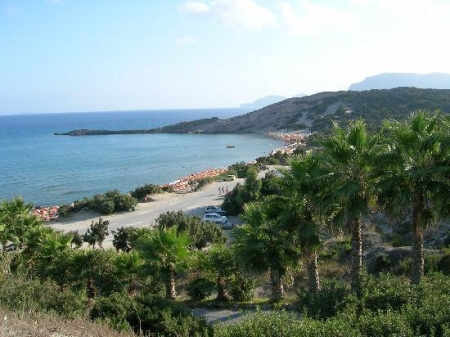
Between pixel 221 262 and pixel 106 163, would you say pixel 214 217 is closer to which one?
pixel 221 262

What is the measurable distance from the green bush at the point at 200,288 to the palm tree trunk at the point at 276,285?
217 cm

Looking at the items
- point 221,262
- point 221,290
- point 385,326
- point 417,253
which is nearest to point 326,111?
point 221,290

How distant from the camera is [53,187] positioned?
2263 inches

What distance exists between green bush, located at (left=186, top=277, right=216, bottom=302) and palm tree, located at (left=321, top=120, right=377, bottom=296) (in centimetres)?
556

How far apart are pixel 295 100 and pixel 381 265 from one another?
387 ft

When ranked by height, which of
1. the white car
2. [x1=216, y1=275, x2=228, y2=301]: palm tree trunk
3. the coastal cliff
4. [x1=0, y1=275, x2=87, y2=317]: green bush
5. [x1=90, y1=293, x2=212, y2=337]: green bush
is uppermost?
the coastal cliff

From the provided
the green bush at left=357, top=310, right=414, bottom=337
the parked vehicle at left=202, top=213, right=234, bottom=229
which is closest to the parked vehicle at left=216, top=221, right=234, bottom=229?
the parked vehicle at left=202, top=213, right=234, bottom=229

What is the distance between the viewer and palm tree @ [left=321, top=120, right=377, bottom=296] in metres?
12.0

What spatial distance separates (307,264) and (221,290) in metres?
3.77

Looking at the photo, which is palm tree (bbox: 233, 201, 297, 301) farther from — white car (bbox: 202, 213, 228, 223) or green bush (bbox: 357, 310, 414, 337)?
white car (bbox: 202, 213, 228, 223)

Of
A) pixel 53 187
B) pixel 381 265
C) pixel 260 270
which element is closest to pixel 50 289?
pixel 260 270

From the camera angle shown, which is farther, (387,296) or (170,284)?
(170,284)

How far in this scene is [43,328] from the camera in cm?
775

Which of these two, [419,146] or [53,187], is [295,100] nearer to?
[53,187]
